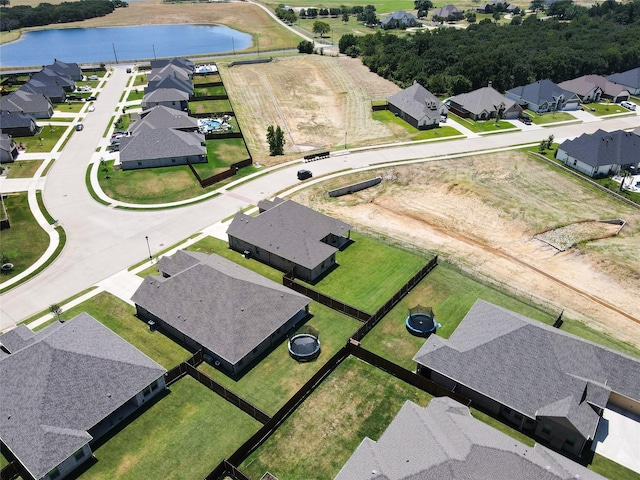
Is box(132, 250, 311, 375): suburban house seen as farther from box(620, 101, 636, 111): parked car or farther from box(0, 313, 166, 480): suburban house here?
box(620, 101, 636, 111): parked car

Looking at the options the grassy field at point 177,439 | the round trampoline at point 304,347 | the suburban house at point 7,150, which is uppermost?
the suburban house at point 7,150

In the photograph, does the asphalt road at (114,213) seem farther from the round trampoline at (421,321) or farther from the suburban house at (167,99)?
the round trampoline at (421,321)

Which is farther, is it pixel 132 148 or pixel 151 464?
pixel 132 148

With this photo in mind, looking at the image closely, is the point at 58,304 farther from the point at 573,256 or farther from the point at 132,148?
the point at 573,256

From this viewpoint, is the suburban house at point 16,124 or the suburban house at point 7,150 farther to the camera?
the suburban house at point 16,124

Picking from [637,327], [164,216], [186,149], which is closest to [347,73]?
[186,149]

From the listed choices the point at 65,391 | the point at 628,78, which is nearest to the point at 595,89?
the point at 628,78

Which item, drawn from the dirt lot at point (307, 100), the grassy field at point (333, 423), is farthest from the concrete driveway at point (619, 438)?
the dirt lot at point (307, 100)
